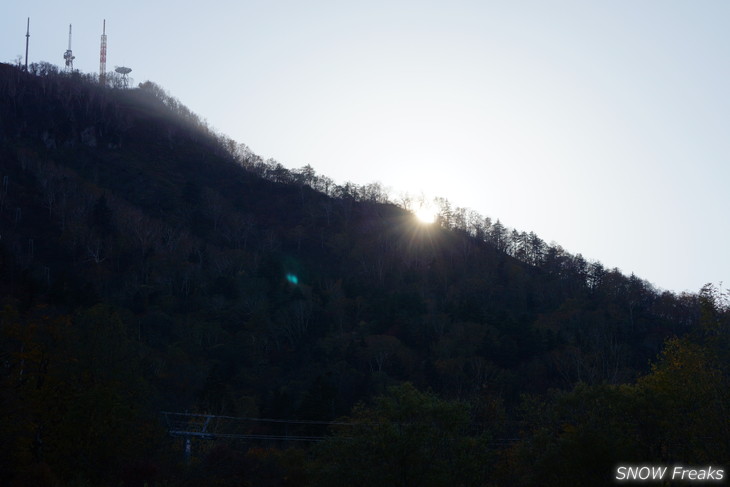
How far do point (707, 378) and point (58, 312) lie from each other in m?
48.6

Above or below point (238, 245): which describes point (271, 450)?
below

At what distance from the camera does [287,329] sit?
67812mm

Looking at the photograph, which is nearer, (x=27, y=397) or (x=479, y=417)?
(x=27, y=397)

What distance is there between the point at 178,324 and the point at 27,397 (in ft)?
109

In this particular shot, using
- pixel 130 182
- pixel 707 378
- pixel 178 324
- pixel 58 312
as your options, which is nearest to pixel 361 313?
pixel 178 324

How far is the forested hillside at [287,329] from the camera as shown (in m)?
24.6

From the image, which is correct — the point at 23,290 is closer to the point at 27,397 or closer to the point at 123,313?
the point at 123,313

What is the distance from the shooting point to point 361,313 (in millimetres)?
71688

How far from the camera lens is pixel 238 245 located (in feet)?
284

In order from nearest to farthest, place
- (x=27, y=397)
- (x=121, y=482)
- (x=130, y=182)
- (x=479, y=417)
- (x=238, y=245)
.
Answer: (x=121, y=482) → (x=27, y=397) → (x=479, y=417) → (x=238, y=245) → (x=130, y=182)

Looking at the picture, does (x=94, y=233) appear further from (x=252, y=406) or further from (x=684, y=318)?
(x=684, y=318)

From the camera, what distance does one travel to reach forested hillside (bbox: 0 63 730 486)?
24.6 metres

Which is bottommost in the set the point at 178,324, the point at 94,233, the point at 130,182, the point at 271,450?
the point at 271,450

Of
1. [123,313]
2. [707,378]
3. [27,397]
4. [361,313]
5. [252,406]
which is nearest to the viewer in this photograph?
[707,378]
